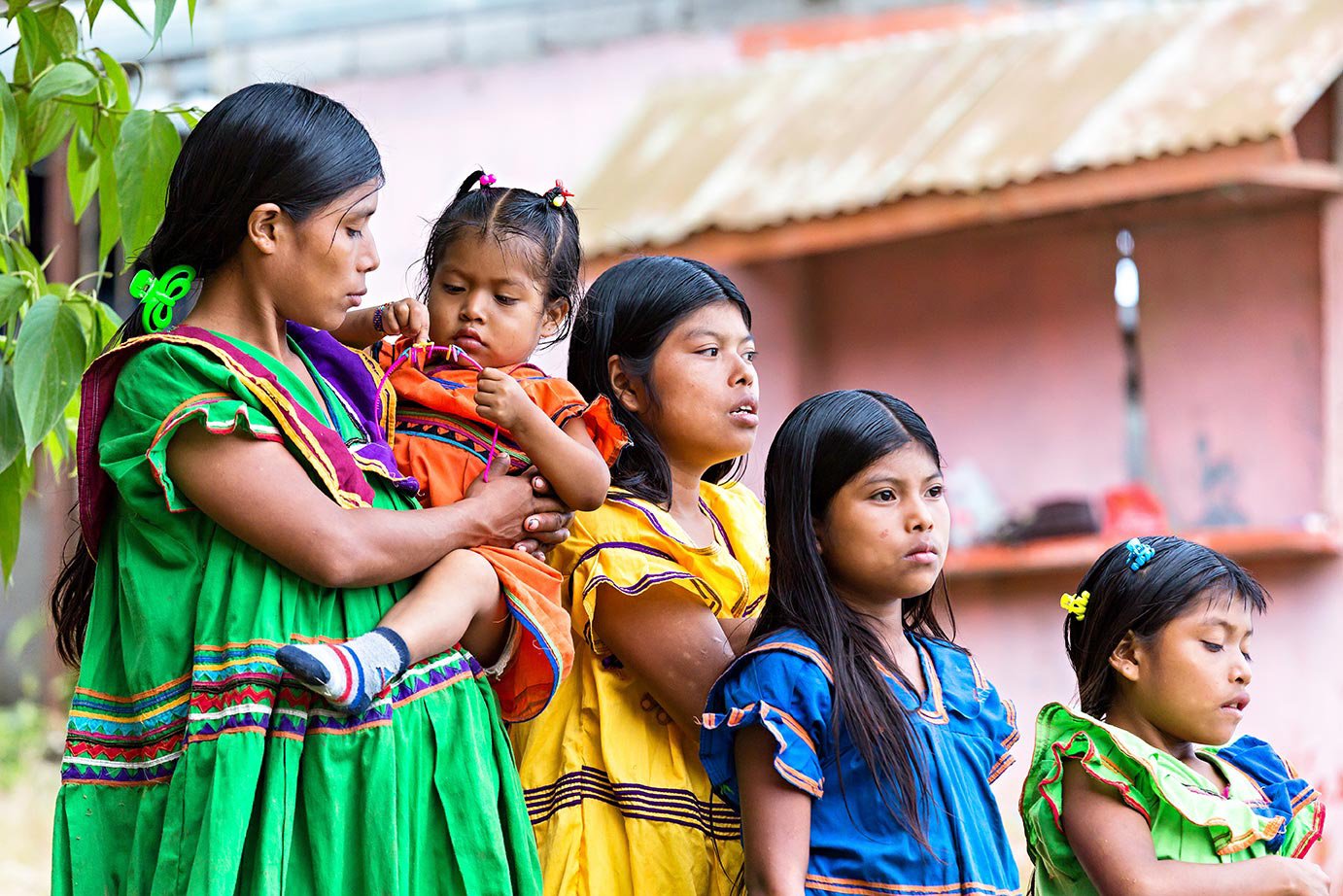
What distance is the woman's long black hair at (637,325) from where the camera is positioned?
2.91m

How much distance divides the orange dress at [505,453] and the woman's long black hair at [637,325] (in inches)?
3.6

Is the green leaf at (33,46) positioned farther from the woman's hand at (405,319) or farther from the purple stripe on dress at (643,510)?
the purple stripe on dress at (643,510)

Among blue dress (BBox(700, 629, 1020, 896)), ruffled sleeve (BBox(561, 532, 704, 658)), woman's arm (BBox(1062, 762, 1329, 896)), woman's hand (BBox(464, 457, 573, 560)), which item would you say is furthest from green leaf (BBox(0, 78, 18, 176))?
woman's arm (BBox(1062, 762, 1329, 896))

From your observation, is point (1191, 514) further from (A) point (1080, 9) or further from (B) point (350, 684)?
(B) point (350, 684)

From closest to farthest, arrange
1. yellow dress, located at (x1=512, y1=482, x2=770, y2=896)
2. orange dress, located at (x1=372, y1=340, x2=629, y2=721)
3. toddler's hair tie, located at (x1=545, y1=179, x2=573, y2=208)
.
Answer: orange dress, located at (x1=372, y1=340, x2=629, y2=721)
yellow dress, located at (x1=512, y1=482, x2=770, y2=896)
toddler's hair tie, located at (x1=545, y1=179, x2=573, y2=208)

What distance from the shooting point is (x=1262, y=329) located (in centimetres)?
691

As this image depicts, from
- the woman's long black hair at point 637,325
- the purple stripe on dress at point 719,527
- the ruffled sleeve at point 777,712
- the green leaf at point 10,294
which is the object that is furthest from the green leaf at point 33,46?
the ruffled sleeve at point 777,712

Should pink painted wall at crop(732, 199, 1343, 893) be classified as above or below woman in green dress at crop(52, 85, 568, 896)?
above

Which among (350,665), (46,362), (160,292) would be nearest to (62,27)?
(46,362)

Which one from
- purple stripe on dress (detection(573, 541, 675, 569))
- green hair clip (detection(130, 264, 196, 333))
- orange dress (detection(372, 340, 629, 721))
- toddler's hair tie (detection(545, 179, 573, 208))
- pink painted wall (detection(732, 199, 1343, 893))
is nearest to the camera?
green hair clip (detection(130, 264, 196, 333))

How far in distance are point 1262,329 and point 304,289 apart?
5270 mm

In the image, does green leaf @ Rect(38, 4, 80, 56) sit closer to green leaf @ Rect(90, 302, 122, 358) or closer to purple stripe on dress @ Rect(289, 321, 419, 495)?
green leaf @ Rect(90, 302, 122, 358)

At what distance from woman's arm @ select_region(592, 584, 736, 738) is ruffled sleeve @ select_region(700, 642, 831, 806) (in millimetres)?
84

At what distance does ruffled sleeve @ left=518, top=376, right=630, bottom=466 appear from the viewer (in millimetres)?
2748
